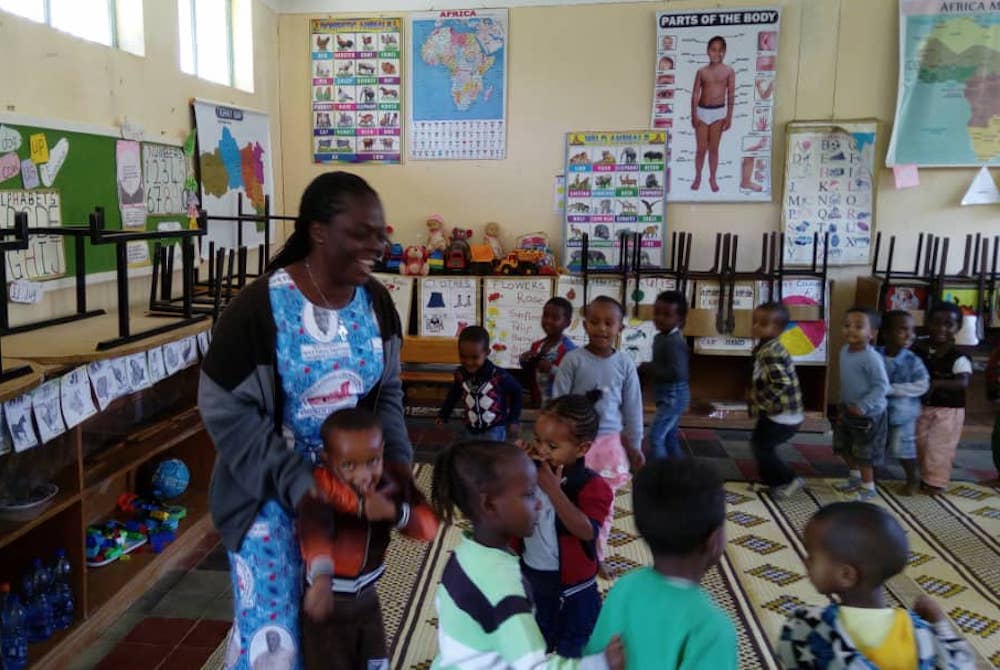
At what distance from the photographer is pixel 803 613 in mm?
1305

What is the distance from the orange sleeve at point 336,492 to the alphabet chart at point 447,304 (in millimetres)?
3558

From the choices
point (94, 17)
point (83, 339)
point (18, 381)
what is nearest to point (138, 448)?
point (83, 339)

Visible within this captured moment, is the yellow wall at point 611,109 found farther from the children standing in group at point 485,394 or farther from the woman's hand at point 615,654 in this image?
the woman's hand at point 615,654

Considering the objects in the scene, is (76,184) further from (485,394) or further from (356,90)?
(356,90)

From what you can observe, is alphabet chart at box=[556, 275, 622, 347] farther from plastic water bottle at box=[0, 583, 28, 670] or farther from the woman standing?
the woman standing

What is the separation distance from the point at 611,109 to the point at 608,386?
9.37 feet

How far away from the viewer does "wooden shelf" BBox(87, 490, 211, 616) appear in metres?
2.65

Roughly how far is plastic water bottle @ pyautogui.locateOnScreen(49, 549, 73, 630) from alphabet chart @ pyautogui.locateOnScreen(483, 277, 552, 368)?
2865mm

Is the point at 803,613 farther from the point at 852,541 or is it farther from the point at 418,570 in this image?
the point at 418,570

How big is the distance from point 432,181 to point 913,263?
319 cm

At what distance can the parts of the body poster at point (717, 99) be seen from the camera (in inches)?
191

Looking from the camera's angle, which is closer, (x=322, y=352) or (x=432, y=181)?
(x=322, y=352)

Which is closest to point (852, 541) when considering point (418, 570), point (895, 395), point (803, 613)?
point (803, 613)

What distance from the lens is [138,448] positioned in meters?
3.01
